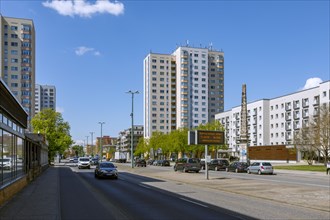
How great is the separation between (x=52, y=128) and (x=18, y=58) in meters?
58.1

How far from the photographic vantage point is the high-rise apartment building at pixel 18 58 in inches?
4830

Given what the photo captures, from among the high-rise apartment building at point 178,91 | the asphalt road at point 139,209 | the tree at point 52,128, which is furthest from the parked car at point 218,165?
the high-rise apartment building at point 178,91

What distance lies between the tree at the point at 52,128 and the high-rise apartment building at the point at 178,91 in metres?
80.0

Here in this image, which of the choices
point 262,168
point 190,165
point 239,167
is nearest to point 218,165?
point 239,167

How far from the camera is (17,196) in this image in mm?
19125

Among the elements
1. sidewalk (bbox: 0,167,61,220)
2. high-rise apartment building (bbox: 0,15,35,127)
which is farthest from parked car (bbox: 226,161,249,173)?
high-rise apartment building (bbox: 0,15,35,127)

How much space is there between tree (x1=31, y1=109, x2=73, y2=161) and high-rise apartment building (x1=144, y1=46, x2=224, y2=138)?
7995cm

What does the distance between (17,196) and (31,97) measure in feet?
381

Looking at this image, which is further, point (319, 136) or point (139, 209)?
point (319, 136)

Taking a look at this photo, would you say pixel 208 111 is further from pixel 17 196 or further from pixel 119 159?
pixel 17 196

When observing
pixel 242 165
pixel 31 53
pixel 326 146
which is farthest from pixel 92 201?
pixel 31 53

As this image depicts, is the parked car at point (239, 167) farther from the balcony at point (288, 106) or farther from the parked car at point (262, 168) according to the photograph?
the balcony at point (288, 106)

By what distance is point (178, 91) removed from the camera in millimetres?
161250

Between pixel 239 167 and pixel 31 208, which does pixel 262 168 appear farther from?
pixel 31 208
